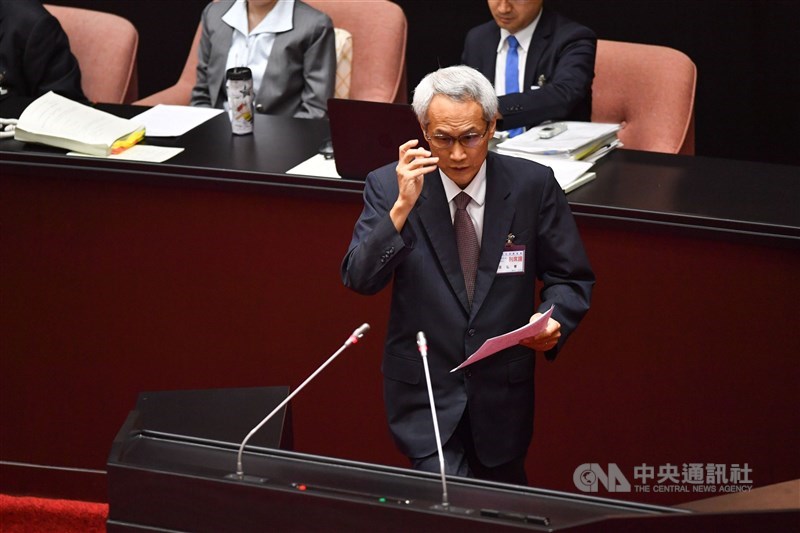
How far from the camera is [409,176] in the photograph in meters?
2.08

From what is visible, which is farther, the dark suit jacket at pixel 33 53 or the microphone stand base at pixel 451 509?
the dark suit jacket at pixel 33 53

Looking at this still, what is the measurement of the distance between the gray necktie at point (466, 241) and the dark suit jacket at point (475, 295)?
0.03 m

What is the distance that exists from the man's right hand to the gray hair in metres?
0.07

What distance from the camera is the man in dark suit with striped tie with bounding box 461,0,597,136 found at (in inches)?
140

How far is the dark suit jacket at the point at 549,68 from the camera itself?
354 cm

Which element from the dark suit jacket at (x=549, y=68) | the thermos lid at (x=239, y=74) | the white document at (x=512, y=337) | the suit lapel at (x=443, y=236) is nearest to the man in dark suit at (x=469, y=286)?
the suit lapel at (x=443, y=236)

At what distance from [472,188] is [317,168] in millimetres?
855

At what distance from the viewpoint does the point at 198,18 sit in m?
5.22

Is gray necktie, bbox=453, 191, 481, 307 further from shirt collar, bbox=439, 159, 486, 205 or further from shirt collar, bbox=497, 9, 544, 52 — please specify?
shirt collar, bbox=497, 9, 544, 52

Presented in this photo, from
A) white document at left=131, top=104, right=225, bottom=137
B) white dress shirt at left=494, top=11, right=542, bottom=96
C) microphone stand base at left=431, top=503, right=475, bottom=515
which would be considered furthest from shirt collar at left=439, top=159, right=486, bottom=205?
white dress shirt at left=494, top=11, right=542, bottom=96

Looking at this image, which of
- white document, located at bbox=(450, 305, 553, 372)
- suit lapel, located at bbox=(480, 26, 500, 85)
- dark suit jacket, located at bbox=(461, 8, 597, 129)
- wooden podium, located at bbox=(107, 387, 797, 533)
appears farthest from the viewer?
suit lapel, located at bbox=(480, 26, 500, 85)

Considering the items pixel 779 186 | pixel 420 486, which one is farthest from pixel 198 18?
pixel 420 486

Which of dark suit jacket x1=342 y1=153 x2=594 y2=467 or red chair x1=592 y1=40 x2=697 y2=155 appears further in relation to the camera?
red chair x1=592 y1=40 x2=697 y2=155

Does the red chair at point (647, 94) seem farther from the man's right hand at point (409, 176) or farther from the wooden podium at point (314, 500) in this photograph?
the wooden podium at point (314, 500)
